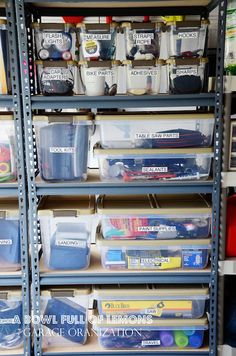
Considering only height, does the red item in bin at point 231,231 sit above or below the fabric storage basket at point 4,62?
below

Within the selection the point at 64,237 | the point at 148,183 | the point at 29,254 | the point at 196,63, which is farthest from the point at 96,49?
the point at 29,254

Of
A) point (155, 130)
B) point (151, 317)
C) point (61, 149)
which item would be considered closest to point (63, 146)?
point (61, 149)

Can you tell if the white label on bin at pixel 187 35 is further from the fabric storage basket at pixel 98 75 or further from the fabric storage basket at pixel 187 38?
the fabric storage basket at pixel 98 75

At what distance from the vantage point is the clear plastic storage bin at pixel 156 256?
1.70 metres

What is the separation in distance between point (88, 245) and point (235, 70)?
1015mm

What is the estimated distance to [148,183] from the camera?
1634 millimetres

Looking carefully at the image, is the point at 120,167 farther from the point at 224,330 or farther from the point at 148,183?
the point at 224,330

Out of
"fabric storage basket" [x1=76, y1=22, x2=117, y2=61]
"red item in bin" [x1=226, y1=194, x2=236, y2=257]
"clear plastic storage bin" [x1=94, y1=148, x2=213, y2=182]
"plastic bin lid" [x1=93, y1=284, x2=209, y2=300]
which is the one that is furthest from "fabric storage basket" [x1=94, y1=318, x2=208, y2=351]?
"fabric storage basket" [x1=76, y1=22, x2=117, y2=61]

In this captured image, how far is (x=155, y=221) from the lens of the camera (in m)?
1.70

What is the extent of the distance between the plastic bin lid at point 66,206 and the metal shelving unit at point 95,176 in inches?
3.2

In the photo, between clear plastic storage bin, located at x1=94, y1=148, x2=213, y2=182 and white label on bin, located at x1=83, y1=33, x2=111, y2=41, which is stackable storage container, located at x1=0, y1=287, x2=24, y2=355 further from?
white label on bin, located at x1=83, y1=33, x2=111, y2=41

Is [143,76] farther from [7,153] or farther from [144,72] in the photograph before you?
[7,153]

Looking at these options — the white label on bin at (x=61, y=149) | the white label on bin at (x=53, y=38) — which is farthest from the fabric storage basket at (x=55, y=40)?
the white label on bin at (x=61, y=149)

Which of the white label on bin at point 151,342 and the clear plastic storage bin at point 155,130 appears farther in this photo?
the white label on bin at point 151,342
